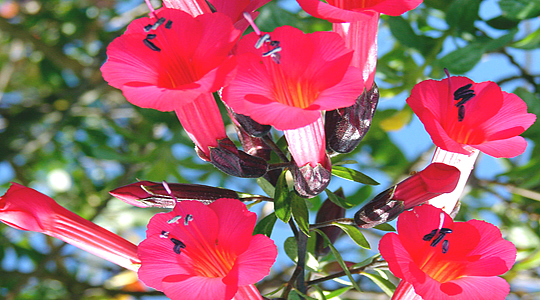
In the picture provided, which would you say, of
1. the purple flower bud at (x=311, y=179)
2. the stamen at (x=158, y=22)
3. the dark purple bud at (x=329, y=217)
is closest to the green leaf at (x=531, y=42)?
the dark purple bud at (x=329, y=217)

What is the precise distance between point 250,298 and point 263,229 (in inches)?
6.7

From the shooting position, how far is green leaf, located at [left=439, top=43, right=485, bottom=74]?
139 cm

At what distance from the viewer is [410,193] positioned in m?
0.93

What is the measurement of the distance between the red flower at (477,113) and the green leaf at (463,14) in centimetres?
65

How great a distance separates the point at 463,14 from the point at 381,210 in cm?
82

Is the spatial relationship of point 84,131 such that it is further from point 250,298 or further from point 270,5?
point 250,298

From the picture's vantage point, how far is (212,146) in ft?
3.18

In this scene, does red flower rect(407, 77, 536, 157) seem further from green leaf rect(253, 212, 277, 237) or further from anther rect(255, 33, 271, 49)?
green leaf rect(253, 212, 277, 237)

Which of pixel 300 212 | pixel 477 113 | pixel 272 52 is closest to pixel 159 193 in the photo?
pixel 300 212

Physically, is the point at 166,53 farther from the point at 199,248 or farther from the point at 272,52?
the point at 199,248

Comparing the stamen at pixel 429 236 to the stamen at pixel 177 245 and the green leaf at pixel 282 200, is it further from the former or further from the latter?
the stamen at pixel 177 245

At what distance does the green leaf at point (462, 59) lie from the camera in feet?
4.57

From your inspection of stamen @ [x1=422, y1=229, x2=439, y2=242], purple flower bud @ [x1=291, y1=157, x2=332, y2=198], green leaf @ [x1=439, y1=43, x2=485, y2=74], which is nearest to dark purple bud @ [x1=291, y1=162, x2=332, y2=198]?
purple flower bud @ [x1=291, y1=157, x2=332, y2=198]

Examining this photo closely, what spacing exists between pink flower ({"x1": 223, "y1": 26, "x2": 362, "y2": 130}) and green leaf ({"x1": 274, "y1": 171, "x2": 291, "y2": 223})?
0.67 ft
